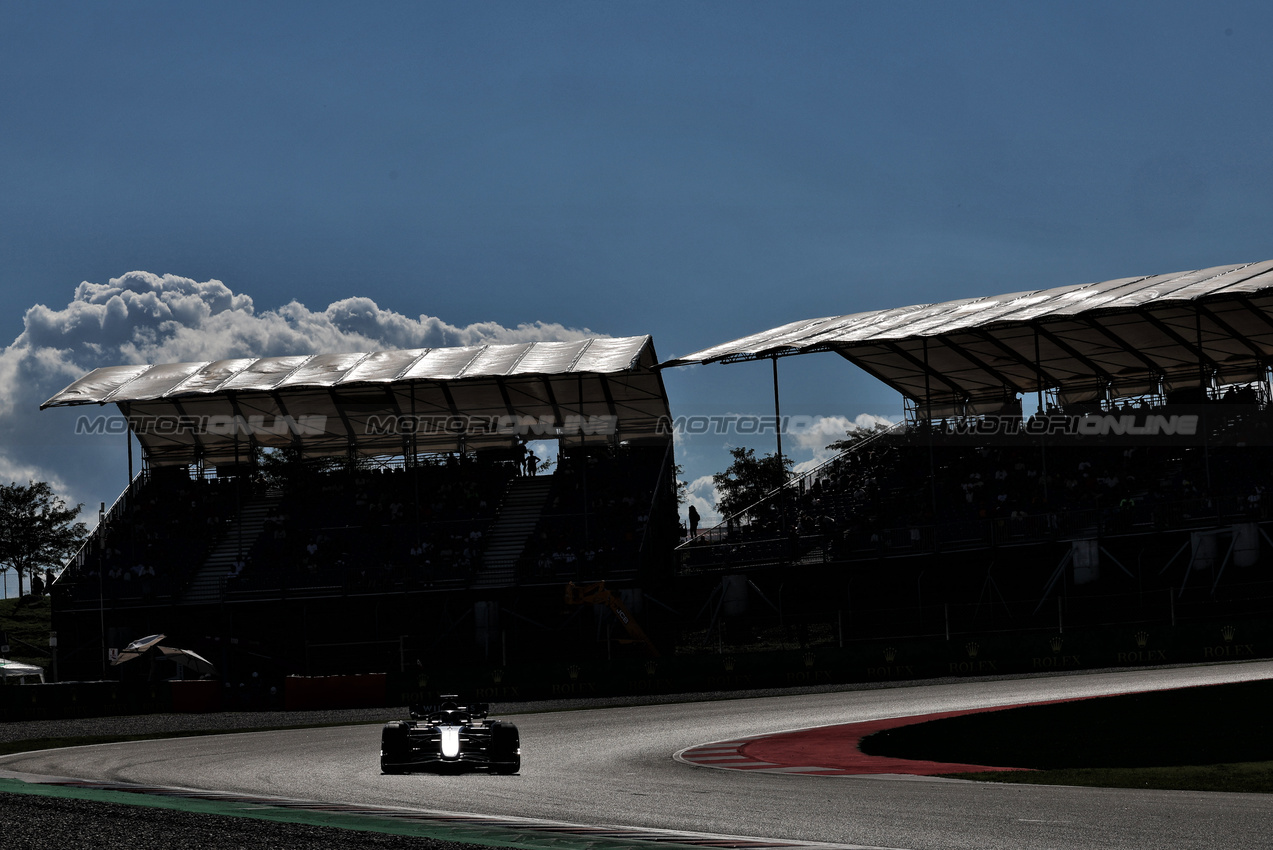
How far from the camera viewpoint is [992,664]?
3050 cm

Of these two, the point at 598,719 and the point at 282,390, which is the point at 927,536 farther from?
the point at 282,390

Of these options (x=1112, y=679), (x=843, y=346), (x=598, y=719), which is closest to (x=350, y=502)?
(x=843, y=346)

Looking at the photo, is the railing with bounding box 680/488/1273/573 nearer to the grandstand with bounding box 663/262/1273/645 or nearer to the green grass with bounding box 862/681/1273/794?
the grandstand with bounding box 663/262/1273/645

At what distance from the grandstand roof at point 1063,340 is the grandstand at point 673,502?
12cm

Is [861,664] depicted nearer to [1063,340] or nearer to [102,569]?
[1063,340]

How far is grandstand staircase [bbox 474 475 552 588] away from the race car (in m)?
24.3

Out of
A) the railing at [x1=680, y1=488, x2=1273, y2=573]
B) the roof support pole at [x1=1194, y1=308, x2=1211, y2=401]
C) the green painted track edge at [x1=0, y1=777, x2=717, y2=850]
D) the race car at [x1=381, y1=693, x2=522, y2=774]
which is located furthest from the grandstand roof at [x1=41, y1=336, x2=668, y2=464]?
the green painted track edge at [x1=0, y1=777, x2=717, y2=850]

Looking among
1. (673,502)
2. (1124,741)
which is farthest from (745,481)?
(1124,741)

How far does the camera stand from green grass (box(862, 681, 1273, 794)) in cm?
1320

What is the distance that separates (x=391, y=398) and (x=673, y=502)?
10770mm

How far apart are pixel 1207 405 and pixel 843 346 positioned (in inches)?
430

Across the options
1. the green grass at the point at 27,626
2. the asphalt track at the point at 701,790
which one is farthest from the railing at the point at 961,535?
the green grass at the point at 27,626

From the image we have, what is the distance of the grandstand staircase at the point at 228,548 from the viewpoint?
41.4 metres

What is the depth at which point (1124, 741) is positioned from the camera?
16.6 meters
